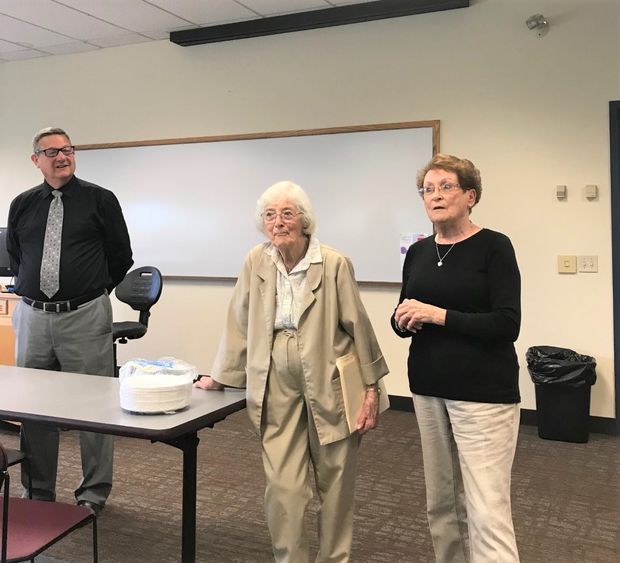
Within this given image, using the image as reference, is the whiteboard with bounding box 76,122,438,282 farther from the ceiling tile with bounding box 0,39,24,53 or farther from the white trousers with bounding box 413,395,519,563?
the white trousers with bounding box 413,395,519,563

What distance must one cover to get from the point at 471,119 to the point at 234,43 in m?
2.04

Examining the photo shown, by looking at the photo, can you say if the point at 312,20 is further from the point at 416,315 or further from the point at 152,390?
the point at 152,390

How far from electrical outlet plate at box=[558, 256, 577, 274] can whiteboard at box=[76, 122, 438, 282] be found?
36.4 inches

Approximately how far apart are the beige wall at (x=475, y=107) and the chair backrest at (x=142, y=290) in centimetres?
73

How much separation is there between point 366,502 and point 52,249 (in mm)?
1868

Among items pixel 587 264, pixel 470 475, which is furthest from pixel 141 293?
pixel 470 475

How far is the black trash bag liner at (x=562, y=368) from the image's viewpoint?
4.05 meters

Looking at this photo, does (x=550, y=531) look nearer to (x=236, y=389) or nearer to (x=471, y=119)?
(x=236, y=389)

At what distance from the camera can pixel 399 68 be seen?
4.69m

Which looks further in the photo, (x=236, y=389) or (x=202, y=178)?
(x=202, y=178)

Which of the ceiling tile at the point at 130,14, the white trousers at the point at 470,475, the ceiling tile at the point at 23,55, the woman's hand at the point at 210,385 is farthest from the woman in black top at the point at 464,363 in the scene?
the ceiling tile at the point at 23,55

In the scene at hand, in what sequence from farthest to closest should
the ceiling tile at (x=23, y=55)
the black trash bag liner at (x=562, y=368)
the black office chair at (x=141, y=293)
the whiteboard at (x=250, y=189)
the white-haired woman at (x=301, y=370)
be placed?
the ceiling tile at (x=23, y=55)
the whiteboard at (x=250, y=189)
the black office chair at (x=141, y=293)
the black trash bag liner at (x=562, y=368)
the white-haired woman at (x=301, y=370)

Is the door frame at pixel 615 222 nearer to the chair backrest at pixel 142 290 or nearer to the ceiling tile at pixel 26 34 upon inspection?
the chair backrest at pixel 142 290

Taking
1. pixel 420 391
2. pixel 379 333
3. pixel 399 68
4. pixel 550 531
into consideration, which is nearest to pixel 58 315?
pixel 420 391
